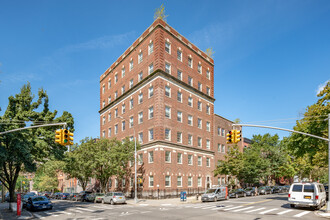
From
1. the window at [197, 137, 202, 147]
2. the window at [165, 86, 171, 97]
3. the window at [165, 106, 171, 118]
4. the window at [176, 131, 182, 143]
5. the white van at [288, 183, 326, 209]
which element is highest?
the window at [165, 86, 171, 97]

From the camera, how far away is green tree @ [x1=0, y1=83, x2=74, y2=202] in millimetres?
23484

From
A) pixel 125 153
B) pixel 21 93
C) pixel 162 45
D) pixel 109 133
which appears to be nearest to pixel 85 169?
pixel 125 153

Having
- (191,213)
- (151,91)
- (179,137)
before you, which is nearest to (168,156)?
(179,137)

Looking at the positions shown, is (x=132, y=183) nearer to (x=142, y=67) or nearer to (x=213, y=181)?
(x=213, y=181)

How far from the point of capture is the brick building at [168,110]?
39538 mm

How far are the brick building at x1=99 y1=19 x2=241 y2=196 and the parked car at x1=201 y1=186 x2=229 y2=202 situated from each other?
7.61 m

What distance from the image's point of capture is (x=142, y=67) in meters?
45.3

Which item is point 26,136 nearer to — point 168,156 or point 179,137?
point 168,156

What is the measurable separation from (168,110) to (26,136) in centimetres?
2177

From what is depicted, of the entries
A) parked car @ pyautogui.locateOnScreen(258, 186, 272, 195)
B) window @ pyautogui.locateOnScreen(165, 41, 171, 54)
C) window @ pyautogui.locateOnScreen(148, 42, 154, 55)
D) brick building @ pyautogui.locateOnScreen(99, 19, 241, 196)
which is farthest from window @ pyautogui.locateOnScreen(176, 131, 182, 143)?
parked car @ pyautogui.locateOnScreen(258, 186, 272, 195)

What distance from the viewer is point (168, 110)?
41125mm

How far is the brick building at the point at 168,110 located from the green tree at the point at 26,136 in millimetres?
12585

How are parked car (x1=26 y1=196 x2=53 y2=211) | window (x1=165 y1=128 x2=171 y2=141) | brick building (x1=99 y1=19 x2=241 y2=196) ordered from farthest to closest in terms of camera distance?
window (x1=165 y1=128 x2=171 y2=141) < brick building (x1=99 y1=19 x2=241 y2=196) < parked car (x1=26 y1=196 x2=53 y2=211)

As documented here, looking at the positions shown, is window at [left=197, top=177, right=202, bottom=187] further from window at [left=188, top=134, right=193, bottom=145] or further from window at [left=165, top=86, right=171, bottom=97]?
window at [left=165, top=86, right=171, bottom=97]
